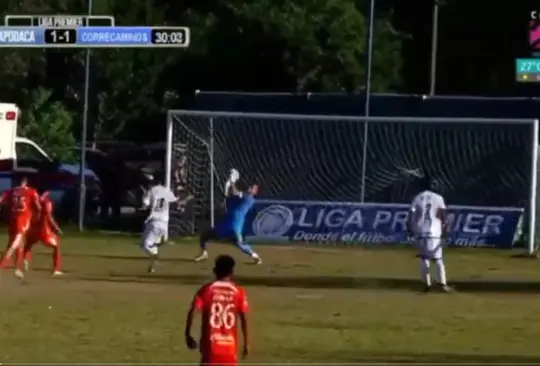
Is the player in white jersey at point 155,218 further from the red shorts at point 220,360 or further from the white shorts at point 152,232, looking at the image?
the red shorts at point 220,360

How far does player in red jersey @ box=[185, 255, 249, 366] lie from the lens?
40.2 feet

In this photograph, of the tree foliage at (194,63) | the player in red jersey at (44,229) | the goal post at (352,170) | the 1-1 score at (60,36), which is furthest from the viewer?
the tree foliage at (194,63)

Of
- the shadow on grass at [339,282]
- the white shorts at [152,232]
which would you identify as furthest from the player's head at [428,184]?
the white shorts at [152,232]

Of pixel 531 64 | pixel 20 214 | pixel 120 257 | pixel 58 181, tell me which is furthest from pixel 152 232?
pixel 58 181

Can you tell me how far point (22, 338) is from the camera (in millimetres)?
18641

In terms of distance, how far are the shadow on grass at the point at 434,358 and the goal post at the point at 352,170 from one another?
19.9m

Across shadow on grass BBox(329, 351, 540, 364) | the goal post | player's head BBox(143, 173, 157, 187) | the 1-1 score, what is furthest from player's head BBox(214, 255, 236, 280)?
player's head BBox(143, 173, 157, 187)

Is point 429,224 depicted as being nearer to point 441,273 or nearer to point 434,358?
point 441,273

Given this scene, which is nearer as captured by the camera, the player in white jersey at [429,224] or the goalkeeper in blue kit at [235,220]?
the player in white jersey at [429,224]

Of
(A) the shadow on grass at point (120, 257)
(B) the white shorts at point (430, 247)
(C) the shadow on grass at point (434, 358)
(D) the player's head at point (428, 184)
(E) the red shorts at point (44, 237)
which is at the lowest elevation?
(A) the shadow on grass at point (120, 257)

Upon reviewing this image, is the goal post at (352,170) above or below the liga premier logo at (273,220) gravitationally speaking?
above

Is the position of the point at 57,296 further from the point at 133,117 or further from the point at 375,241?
the point at 133,117

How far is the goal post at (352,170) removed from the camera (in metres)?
37.9

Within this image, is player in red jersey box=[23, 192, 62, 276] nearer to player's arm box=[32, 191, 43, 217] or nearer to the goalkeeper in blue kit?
player's arm box=[32, 191, 43, 217]
